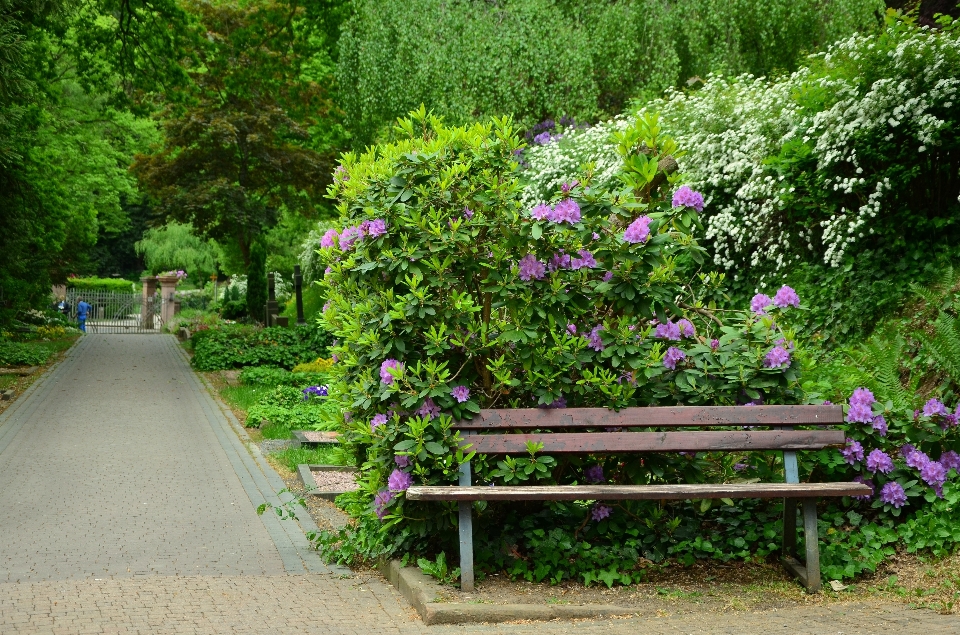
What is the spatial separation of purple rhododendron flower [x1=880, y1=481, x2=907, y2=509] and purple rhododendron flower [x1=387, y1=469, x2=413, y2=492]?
2830 mm

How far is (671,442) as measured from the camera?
545 centimetres

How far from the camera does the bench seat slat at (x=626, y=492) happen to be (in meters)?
5.18

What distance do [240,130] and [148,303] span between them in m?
21.3

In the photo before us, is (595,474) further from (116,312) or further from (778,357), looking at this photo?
(116,312)

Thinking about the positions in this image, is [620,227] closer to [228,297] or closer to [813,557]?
[813,557]

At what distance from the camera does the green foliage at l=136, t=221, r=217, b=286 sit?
5441 centimetres

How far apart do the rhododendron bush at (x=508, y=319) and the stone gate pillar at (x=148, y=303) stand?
132 ft

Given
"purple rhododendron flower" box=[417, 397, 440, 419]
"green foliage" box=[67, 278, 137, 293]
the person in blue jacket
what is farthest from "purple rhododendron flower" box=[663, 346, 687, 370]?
"green foliage" box=[67, 278, 137, 293]

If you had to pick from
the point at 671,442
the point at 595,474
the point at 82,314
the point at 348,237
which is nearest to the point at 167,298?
the point at 82,314

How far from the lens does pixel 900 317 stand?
30.8 ft

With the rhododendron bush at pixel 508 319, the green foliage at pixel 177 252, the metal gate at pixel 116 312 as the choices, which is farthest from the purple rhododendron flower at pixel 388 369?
the green foliage at pixel 177 252

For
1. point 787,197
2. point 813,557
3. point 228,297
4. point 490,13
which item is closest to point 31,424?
point 787,197

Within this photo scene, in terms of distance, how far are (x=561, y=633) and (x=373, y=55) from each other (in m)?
18.3

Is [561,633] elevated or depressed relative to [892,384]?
depressed
